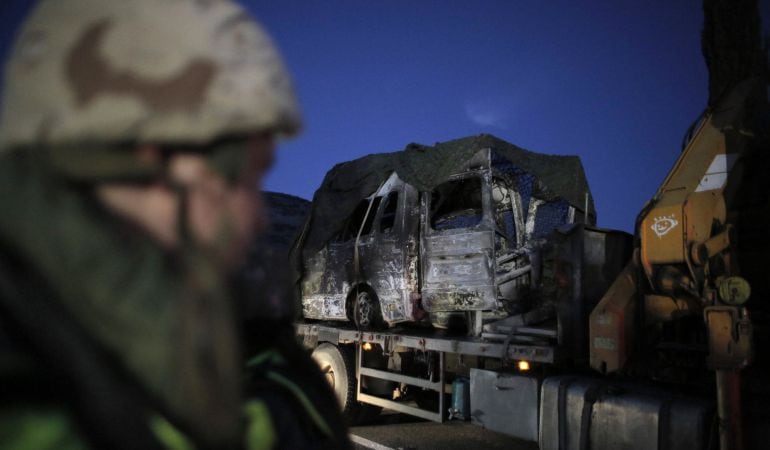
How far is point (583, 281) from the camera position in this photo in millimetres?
4812

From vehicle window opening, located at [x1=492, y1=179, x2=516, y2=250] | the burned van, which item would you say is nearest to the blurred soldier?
the burned van

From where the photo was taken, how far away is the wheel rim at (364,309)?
6.66 metres

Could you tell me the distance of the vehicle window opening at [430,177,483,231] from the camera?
6.05 meters

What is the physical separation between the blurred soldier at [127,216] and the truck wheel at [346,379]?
6316 mm

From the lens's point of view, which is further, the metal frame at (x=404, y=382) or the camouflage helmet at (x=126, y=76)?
the metal frame at (x=404, y=382)

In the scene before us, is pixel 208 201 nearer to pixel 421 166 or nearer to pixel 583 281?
pixel 583 281

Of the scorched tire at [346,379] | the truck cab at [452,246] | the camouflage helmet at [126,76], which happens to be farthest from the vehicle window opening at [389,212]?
the camouflage helmet at [126,76]

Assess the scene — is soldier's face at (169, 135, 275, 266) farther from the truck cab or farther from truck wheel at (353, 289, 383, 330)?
truck wheel at (353, 289, 383, 330)

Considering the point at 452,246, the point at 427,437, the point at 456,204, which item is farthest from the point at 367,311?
the point at 456,204

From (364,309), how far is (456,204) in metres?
1.96

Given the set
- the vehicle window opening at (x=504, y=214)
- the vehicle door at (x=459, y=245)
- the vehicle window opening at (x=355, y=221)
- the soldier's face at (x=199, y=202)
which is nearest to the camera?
the soldier's face at (x=199, y=202)

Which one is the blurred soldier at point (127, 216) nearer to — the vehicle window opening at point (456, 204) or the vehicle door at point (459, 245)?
the vehicle door at point (459, 245)

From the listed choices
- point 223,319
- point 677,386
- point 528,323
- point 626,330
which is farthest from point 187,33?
point 528,323

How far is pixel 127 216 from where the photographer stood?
632 mm
